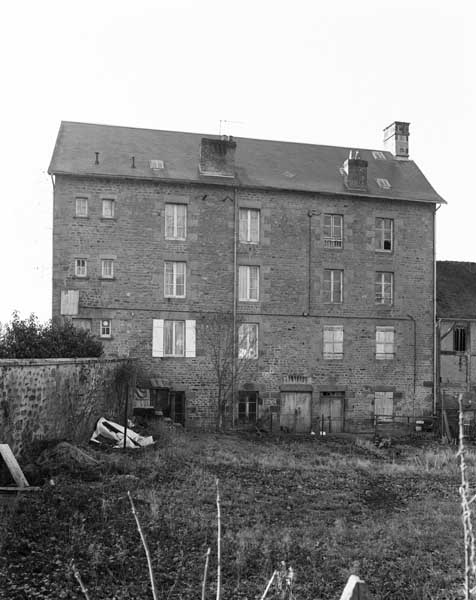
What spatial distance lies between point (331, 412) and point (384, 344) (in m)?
3.50

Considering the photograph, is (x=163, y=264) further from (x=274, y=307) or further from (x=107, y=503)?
(x=107, y=503)

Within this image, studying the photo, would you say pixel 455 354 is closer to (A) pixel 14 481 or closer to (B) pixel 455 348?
(B) pixel 455 348

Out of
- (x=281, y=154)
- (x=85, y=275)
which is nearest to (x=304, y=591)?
(x=85, y=275)

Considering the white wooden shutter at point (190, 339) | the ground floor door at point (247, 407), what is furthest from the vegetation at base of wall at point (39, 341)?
the ground floor door at point (247, 407)

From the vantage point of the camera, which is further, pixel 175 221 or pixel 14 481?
pixel 175 221

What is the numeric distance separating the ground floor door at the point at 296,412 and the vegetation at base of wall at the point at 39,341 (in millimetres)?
9108

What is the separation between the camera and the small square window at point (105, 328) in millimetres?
24734

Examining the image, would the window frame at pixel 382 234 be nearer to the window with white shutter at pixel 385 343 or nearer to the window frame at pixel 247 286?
the window with white shutter at pixel 385 343

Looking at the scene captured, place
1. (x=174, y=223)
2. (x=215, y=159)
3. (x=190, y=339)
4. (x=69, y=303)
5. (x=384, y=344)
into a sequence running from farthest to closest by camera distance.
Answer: (x=384, y=344) → (x=215, y=159) → (x=174, y=223) → (x=190, y=339) → (x=69, y=303)

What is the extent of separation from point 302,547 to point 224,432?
15295 mm

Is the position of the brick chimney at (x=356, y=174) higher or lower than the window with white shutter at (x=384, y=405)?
higher

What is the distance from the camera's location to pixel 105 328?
81.4ft

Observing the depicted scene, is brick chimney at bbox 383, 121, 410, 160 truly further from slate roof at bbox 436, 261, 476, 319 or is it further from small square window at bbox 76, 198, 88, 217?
small square window at bbox 76, 198, 88, 217

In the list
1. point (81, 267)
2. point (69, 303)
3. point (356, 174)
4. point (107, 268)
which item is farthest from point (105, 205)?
point (356, 174)
